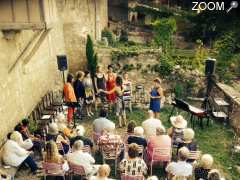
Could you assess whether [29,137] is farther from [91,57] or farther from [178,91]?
[91,57]

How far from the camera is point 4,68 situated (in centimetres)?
908

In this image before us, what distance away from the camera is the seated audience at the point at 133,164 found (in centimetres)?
709

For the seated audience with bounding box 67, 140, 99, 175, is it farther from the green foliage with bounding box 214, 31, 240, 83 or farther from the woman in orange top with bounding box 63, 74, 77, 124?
the green foliage with bounding box 214, 31, 240, 83

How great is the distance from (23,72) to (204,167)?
19.9 feet

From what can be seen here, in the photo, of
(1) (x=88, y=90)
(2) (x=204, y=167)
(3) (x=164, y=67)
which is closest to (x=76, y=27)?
(3) (x=164, y=67)

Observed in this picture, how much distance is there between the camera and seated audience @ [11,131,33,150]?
26.7 ft

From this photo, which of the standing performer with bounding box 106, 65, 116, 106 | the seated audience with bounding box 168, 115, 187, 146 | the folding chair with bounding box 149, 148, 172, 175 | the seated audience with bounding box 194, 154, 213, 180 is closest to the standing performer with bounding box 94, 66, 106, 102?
the standing performer with bounding box 106, 65, 116, 106

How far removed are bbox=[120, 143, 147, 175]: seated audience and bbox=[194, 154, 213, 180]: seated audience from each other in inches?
44.7

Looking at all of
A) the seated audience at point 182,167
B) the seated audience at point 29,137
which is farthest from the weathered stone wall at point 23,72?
the seated audience at point 182,167

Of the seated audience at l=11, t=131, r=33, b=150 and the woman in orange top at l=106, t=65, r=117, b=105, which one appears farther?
the woman in orange top at l=106, t=65, r=117, b=105

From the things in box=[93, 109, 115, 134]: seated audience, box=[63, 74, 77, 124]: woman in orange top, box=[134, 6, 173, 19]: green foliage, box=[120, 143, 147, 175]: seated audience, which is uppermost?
box=[134, 6, 173, 19]: green foliage

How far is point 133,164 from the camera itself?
712 cm

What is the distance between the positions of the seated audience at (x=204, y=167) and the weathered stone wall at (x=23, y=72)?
15.6 feet

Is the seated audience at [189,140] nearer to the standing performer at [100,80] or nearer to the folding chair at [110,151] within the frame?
the folding chair at [110,151]
